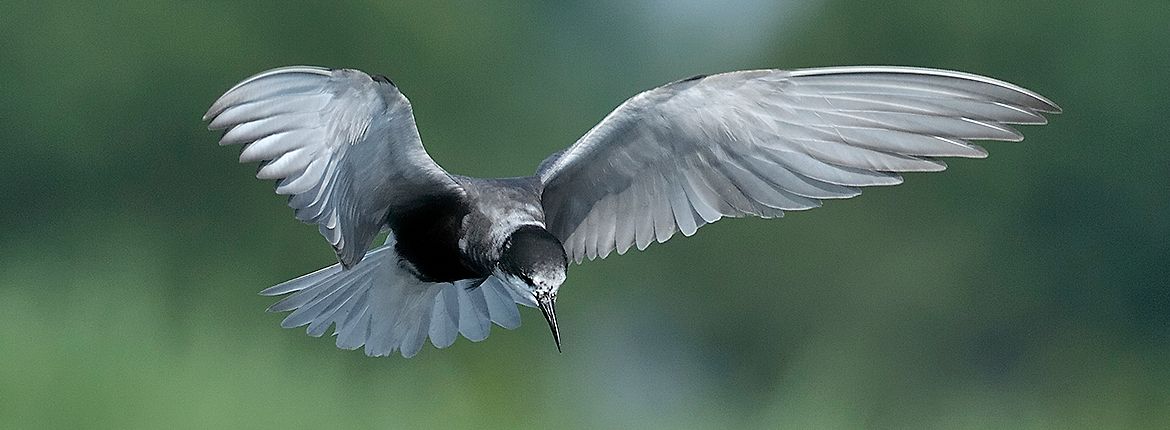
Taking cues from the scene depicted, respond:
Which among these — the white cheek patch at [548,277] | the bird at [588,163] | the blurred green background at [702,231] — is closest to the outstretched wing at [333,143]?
the bird at [588,163]

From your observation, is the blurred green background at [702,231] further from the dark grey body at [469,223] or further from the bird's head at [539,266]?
the bird's head at [539,266]

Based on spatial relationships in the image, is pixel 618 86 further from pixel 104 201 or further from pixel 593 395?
pixel 104 201

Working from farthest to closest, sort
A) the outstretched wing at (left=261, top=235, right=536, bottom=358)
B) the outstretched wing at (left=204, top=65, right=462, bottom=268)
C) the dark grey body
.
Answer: the outstretched wing at (left=261, top=235, right=536, bottom=358)
the dark grey body
the outstretched wing at (left=204, top=65, right=462, bottom=268)

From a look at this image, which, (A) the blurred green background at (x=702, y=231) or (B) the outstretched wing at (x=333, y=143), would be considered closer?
(B) the outstretched wing at (x=333, y=143)

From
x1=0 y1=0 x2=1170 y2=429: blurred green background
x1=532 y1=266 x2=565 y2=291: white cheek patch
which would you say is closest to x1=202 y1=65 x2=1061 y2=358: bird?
x1=532 y1=266 x2=565 y2=291: white cheek patch

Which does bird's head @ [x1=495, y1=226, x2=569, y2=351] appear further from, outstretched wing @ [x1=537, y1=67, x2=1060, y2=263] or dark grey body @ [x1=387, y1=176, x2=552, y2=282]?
outstretched wing @ [x1=537, y1=67, x2=1060, y2=263]

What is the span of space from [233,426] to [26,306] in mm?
693

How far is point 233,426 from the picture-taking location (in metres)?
2.65

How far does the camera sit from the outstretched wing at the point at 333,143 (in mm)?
801

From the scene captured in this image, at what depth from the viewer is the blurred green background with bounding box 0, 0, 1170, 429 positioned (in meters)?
3.83

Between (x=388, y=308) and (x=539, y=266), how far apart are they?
0.31 m

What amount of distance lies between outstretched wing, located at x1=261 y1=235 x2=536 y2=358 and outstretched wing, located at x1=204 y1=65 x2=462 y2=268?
164 mm

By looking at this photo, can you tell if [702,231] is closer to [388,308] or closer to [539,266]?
[388,308]

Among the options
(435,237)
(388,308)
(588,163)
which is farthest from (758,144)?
(388,308)
